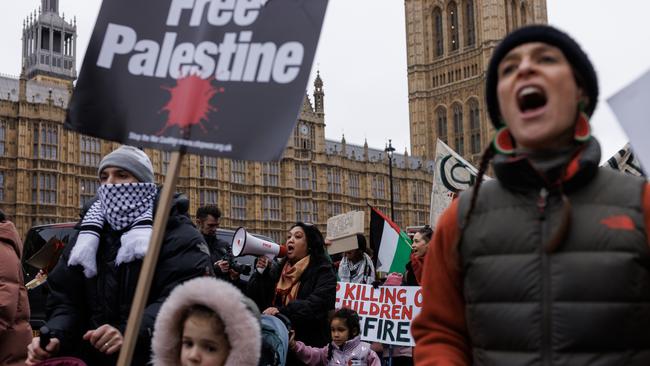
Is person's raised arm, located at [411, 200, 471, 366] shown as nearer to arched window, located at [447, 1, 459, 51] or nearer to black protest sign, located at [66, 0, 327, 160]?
black protest sign, located at [66, 0, 327, 160]

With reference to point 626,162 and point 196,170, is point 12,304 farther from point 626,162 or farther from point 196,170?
point 196,170

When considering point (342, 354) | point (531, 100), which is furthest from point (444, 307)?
point (342, 354)

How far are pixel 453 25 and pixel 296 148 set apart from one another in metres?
22.1

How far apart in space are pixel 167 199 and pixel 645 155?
3.82ft

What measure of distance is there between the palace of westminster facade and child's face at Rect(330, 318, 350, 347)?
9405 millimetres

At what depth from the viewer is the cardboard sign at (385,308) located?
18.8 ft

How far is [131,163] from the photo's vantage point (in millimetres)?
2830

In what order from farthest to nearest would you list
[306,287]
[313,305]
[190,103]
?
[306,287] < [313,305] < [190,103]

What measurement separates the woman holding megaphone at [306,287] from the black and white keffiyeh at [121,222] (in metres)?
1.67

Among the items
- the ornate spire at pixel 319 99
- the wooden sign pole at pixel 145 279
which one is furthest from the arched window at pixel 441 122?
the wooden sign pole at pixel 145 279

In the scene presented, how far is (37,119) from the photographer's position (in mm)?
30406

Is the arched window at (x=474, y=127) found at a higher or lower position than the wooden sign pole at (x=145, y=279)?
higher

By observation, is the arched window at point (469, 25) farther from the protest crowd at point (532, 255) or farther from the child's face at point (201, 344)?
the protest crowd at point (532, 255)

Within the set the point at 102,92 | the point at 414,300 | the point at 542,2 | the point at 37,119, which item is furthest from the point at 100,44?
the point at 542,2
